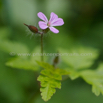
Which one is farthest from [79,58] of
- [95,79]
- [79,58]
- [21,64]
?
[21,64]

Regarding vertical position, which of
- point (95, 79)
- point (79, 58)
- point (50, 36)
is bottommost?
point (50, 36)

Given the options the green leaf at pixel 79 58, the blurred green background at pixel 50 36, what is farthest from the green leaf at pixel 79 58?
the blurred green background at pixel 50 36

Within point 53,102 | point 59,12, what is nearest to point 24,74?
point 53,102

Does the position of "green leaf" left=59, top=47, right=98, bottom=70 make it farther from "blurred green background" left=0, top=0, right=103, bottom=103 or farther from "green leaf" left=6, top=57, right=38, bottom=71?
"blurred green background" left=0, top=0, right=103, bottom=103

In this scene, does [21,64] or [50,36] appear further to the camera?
[50,36]

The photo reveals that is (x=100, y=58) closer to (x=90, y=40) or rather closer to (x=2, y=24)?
(x=90, y=40)

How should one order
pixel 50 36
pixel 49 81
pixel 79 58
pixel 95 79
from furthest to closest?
pixel 50 36, pixel 79 58, pixel 95 79, pixel 49 81

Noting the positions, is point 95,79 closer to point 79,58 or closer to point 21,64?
point 79,58
